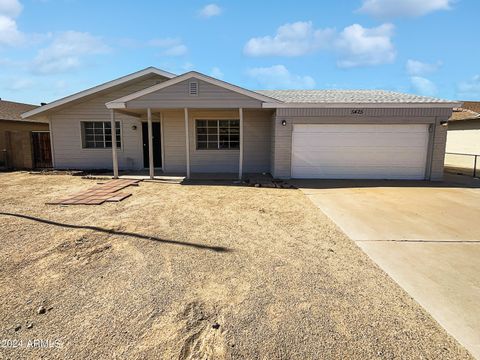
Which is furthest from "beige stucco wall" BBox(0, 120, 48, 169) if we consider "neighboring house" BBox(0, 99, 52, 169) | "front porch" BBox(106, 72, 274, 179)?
"front porch" BBox(106, 72, 274, 179)

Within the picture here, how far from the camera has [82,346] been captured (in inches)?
89.9

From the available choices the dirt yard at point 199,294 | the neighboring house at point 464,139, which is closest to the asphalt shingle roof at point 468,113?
the neighboring house at point 464,139

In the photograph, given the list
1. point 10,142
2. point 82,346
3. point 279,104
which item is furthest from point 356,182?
point 10,142

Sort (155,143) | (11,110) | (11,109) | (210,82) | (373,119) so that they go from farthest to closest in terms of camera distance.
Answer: (11,109), (11,110), (155,143), (373,119), (210,82)

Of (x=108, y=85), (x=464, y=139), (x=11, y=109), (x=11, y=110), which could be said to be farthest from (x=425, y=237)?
(x=11, y=109)

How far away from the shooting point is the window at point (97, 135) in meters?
13.6

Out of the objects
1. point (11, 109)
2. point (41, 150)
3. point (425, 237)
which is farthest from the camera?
point (11, 109)

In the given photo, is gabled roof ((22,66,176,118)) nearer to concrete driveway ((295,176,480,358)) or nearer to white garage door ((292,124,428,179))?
white garage door ((292,124,428,179))

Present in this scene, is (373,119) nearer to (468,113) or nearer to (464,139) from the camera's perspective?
(468,113)

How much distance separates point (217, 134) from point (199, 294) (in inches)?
411

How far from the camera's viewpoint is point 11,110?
729 inches

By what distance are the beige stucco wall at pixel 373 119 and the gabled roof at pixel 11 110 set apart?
14361mm

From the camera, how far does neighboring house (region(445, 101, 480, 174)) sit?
52.4ft

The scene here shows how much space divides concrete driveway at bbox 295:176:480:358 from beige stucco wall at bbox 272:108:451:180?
1533mm
